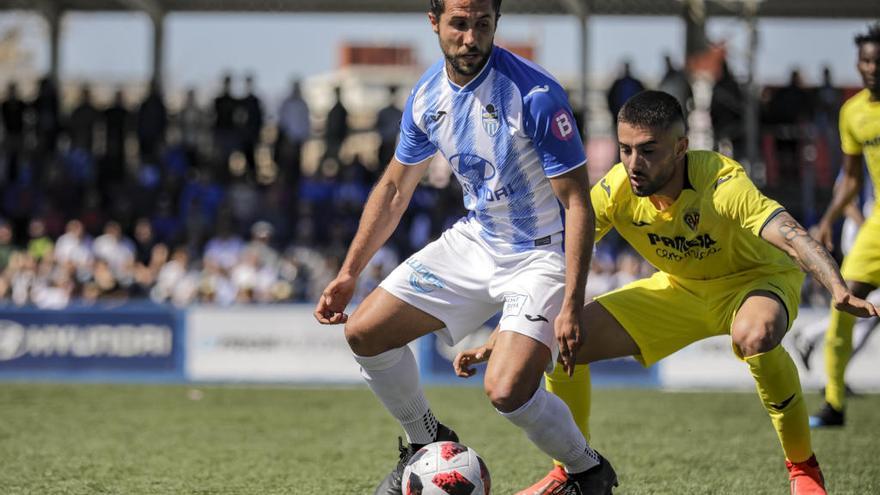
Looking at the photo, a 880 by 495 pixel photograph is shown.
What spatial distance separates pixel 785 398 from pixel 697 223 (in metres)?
0.91

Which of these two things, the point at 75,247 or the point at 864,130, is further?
the point at 75,247

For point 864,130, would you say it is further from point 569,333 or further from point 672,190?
point 569,333

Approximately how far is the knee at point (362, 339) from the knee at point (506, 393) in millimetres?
622

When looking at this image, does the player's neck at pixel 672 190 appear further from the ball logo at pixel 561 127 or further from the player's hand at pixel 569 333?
the player's hand at pixel 569 333

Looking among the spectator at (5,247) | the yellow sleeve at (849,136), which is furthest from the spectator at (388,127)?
the yellow sleeve at (849,136)

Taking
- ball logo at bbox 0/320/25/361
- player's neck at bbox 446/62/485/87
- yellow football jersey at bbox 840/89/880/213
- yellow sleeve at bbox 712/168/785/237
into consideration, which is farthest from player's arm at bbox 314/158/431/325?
ball logo at bbox 0/320/25/361

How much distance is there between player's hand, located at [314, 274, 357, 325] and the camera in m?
5.52

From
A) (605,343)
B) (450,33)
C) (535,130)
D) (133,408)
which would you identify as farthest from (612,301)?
(133,408)

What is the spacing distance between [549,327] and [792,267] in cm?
155

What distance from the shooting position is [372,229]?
5.67 meters

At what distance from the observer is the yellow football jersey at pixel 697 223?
561 cm

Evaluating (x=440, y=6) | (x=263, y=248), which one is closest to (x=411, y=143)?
(x=440, y=6)

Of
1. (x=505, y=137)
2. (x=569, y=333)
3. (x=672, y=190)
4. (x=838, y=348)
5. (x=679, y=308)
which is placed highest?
(x=505, y=137)

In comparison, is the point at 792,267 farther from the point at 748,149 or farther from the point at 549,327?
the point at 748,149
